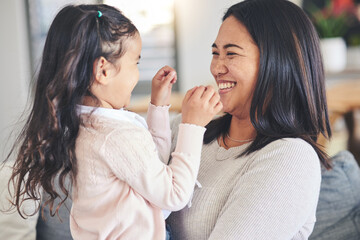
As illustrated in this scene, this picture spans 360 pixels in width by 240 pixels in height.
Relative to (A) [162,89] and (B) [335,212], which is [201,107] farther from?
(B) [335,212]

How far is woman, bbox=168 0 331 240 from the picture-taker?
3.68 ft

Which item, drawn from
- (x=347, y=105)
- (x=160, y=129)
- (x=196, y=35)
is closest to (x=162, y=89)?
(x=160, y=129)

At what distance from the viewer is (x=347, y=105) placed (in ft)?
11.6

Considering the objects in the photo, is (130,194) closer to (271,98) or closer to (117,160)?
(117,160)

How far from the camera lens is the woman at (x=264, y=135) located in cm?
112

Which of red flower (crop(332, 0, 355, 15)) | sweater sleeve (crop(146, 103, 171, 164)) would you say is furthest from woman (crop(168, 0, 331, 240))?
red flower (crop(332, 0, 355, 15))

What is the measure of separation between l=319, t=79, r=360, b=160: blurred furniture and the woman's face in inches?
67.7

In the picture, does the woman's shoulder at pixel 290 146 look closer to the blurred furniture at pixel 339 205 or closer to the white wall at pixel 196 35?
the blurred furniture at pixel 339 205

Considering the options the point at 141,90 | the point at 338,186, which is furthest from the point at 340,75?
the point at 338,186

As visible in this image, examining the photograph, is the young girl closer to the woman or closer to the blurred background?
the woman

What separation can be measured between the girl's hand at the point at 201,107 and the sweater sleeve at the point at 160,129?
0.42ft

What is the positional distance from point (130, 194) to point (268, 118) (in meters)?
0.49

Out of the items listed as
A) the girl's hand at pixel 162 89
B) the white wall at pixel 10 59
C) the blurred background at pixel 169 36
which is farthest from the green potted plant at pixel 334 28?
the girl's hand at pixel 162 89

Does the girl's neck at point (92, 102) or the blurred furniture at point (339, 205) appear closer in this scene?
the girl's neck at point (92, 102)
